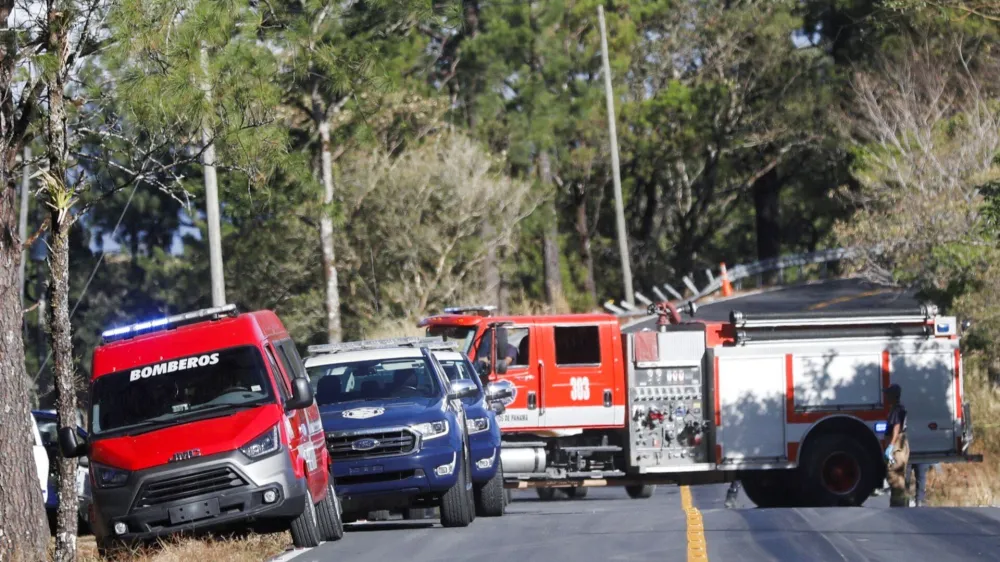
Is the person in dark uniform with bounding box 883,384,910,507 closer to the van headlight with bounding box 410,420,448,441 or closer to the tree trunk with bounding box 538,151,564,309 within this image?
the van headlight with bounding box 410,420,448,441

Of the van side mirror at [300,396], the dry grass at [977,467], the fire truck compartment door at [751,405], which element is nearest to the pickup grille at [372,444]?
the van side mirror at [300,396]

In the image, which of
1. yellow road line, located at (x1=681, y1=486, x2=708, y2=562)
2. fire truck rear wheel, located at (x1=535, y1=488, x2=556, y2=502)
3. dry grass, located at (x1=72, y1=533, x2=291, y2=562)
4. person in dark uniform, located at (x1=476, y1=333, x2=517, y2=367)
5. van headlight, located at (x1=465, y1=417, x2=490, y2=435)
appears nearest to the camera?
yellow road line, located at (x1=681, y1=486, x2=708, y2=562)

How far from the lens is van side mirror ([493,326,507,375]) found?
1989cm

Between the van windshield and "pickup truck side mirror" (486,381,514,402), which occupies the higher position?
the van windshield

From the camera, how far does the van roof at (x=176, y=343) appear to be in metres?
14.2

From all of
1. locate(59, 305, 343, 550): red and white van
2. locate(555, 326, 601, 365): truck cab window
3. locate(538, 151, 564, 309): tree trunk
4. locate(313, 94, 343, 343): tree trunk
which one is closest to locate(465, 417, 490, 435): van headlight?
locate(555, 326, 601, 365): truck cab window

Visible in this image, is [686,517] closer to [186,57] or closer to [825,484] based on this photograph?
[825,484]

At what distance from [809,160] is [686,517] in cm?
3794

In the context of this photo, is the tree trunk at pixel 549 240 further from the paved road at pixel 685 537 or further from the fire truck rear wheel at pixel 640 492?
the paved road at pixel 685 537

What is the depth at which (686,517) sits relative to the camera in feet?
54.9

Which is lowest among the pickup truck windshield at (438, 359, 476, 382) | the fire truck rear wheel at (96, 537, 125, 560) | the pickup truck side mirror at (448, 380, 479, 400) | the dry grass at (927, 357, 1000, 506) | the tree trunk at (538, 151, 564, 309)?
the dry grass at (927, 357, 1000, 506)

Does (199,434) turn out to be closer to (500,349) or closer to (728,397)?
(500,349)

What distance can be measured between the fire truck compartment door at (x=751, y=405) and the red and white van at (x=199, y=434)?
672 centimetres

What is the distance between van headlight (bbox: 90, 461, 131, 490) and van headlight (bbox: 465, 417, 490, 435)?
16.2ft
